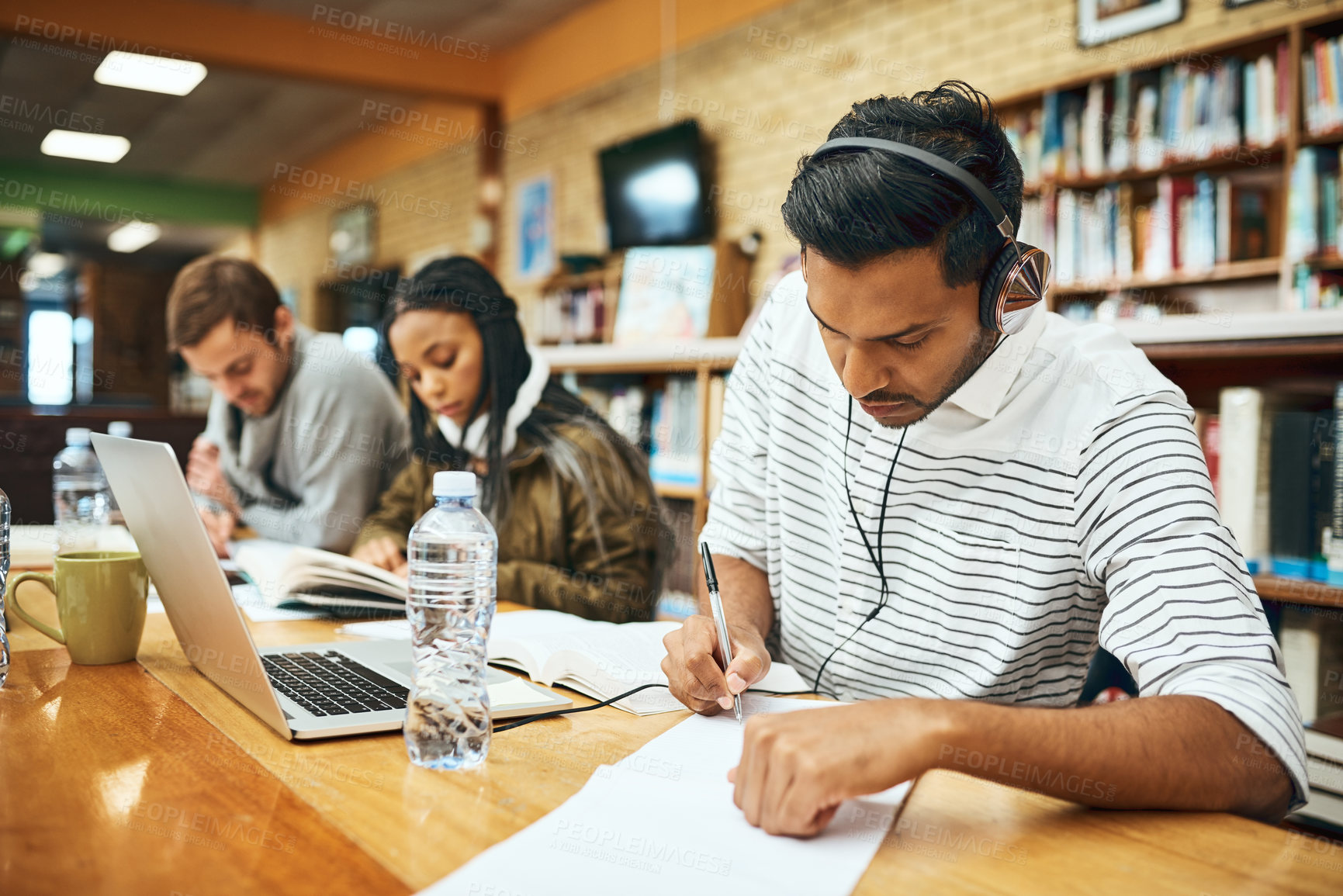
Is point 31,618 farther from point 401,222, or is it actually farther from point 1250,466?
point 401,222

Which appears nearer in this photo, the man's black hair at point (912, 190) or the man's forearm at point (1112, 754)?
the man's forearm at point (1112, 754)

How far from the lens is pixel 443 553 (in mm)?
894

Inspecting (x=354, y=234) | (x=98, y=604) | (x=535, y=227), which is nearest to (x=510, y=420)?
(x=98, y=604)

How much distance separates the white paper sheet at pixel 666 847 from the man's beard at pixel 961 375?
0.44 m

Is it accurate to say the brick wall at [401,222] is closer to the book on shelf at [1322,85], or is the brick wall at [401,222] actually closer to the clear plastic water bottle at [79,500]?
the clear plastic water bottle at [79,500]

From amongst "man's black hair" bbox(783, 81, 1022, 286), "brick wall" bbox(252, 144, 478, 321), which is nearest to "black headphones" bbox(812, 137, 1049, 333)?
"man's black hair" bbox(783, 81, 1022, 286)

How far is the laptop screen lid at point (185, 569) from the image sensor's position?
84cm

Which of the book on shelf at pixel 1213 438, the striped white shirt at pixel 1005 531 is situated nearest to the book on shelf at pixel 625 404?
the book on shelf at pixel 1213 438

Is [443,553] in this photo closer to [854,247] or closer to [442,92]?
[854,247]

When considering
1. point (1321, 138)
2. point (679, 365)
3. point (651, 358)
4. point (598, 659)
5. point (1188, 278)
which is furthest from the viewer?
point (651, 358)

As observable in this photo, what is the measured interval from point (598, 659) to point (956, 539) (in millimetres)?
450

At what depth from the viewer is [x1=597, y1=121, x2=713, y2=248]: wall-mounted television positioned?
4824 millimetres

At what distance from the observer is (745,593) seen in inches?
52.8

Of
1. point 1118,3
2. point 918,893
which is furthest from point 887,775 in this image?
point 1118,3
